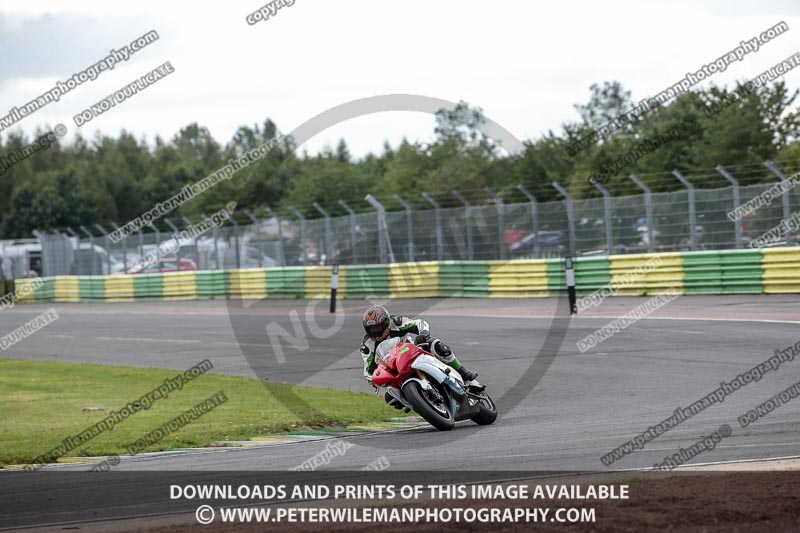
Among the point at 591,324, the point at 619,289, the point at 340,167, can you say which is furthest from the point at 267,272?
the point at 340,167

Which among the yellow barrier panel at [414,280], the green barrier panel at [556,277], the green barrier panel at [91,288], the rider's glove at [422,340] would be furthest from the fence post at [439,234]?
the rider's glove at [422,340]

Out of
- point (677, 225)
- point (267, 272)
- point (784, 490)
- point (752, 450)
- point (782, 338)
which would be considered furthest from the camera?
point (267, 272)

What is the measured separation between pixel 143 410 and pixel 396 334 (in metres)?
3.92

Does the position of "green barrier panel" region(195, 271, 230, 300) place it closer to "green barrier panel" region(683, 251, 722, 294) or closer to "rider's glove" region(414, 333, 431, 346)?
"green barrier panel" region(683, 251, 722, 294)

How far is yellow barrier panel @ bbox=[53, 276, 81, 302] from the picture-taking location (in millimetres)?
44750

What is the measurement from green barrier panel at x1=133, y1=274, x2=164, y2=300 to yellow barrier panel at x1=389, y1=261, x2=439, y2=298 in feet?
41.5

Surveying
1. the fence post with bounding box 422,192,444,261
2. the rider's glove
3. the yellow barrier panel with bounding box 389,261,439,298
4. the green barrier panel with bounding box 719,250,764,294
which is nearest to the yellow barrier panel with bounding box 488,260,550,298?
A: the yellow barrier panel with bounding box 389,261,439,298

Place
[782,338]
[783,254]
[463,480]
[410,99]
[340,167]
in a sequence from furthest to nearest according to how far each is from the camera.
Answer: [340,167] < [783,254] < [410,99] < [782,338] < [463,480]

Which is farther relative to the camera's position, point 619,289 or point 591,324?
point 619,289

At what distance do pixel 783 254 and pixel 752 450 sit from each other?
53.1ft

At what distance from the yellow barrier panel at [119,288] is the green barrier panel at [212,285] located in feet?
13.1

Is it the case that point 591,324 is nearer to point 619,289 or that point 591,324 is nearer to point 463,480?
point 619,289

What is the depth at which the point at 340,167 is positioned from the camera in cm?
6319

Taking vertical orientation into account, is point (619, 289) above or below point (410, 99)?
below
